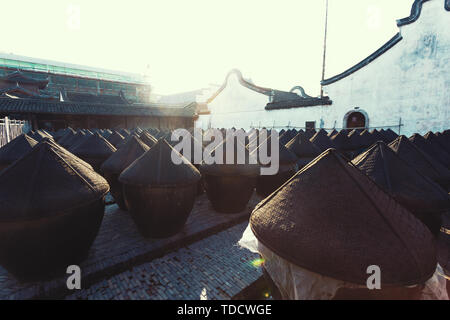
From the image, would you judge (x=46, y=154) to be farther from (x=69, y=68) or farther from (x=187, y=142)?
(x=69, y=68)

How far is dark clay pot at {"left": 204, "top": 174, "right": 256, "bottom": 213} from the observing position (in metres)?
4.88

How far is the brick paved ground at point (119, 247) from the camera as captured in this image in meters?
2.74

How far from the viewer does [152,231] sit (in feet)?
12.8

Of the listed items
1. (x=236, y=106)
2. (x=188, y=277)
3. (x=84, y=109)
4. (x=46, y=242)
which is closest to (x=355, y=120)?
(x=236, y=106)

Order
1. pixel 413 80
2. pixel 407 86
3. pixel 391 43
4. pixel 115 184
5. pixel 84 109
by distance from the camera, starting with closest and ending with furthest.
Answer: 1. pixel 115 184
2. pixel 413 80
3. pixel 407 86
4. pixel 391 43
5. pixel 84 109

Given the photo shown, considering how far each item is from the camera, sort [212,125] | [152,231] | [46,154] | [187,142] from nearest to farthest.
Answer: [46,154], [152,231], [187,142], [212,125]

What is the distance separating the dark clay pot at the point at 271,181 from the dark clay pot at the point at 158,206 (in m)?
2.79

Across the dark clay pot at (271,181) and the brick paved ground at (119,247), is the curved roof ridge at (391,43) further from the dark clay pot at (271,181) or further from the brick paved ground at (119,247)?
the brick paved ground at (119,247)

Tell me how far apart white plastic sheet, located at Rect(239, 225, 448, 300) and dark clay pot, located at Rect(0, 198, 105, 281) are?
2.50m

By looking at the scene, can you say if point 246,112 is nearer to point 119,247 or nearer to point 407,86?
point 407,86

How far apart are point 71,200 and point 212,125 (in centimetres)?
2749

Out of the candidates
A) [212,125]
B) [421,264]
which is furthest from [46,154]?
[212,125]

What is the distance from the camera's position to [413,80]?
47.3ft

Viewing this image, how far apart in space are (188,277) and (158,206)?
122cm
